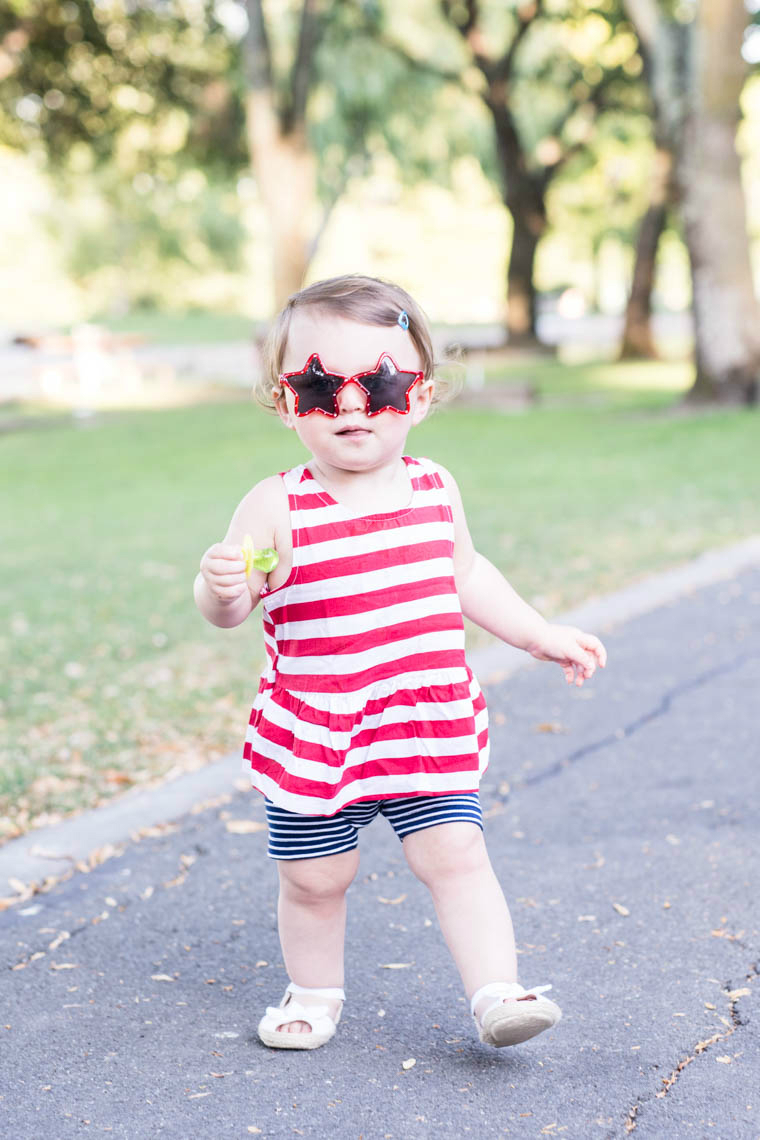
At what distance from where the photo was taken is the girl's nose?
93.9 inches

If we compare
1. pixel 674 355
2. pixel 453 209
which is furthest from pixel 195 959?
pixel 453 209

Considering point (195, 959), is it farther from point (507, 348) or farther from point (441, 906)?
point (507, 348)

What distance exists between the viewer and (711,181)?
1345cm

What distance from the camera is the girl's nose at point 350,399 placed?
2385 millimetres

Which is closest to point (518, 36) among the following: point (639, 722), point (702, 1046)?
point (639, 722)

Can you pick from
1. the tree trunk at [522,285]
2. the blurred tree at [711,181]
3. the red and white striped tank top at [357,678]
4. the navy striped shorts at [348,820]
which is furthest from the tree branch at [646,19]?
the navy striped shorts at [348,820]

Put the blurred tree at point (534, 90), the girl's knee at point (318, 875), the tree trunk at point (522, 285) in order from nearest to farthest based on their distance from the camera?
the girl's knee at point (318, 875)
the blurred tree at point (534, 90)
the tree trunk at point (522, 285)

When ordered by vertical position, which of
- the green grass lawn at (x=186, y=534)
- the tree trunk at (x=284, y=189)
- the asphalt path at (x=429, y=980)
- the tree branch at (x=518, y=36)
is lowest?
the green grass lawn at (x=186, y=534)

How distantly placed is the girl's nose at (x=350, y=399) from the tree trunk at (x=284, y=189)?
1545 cm

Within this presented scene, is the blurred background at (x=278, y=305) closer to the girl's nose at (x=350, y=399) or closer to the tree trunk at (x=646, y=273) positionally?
the tree trunk at (x=646, y=273)

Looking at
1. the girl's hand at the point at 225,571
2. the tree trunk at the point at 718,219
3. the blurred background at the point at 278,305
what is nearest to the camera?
the girl's hand at the point at 225,571

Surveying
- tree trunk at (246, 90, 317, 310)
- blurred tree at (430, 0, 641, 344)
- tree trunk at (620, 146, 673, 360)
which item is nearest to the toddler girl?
tree trunk at (246, 90, 317, 310)

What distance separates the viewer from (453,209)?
48.2 meters

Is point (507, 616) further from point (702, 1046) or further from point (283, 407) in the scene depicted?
point (702, 1046)
